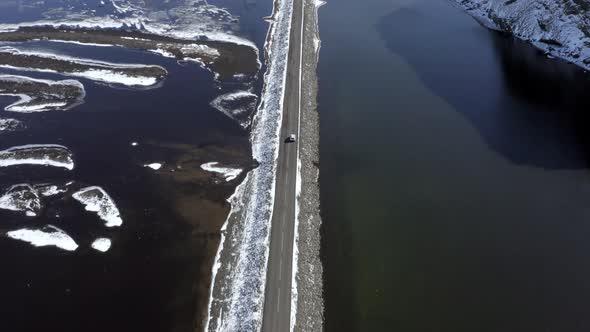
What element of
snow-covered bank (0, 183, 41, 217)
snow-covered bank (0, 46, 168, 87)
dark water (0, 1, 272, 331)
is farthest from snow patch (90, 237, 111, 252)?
snow-covered bank (0, 46, 168, 87)

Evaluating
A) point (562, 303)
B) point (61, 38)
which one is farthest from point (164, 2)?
point (562, 303)

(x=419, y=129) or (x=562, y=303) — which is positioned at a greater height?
(x=419, y=129)

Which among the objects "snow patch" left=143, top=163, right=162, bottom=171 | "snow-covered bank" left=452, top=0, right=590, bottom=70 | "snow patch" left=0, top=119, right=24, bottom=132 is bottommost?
"snow patch" left=0, top=119, right=24, bottom=132

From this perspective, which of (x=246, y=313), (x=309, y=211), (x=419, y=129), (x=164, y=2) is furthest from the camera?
(x=164, y=2)

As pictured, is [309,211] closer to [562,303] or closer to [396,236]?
[396,236]

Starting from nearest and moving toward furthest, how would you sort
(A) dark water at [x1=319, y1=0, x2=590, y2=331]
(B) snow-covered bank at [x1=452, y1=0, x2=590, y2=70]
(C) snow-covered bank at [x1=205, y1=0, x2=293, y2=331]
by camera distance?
(C) snow-covered bank at [x1=205, y1=0, x2=293, y2=331], (A) dark water at [x1=319, y1=0, x2=590, y2=331], (B) snow-covered bank at [x1=452, y1=0, x2=590, y2=70]

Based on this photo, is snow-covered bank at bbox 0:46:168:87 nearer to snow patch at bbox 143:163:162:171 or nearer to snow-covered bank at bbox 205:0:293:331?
snow-covered bank at bbox 205:0:293:331
